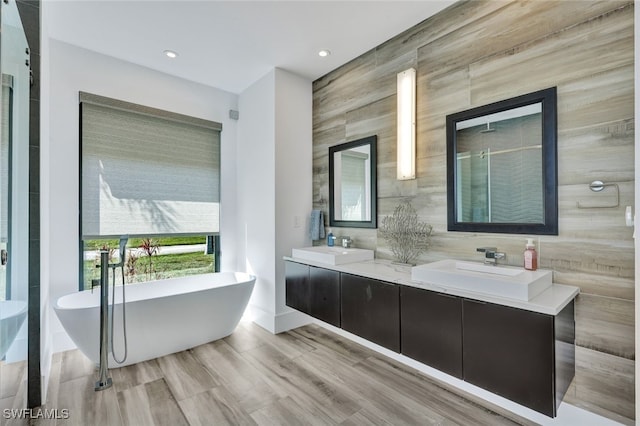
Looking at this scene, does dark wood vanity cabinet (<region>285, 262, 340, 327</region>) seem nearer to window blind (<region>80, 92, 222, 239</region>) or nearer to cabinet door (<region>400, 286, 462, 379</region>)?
cabinet door (<region>400, 286, 462, 379</region>)

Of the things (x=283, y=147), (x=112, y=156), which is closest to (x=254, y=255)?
(x=283, y=147)

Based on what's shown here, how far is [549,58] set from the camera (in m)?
1.77

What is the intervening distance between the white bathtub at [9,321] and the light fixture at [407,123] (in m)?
2.52

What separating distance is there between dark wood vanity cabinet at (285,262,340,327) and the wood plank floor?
0.39 meters

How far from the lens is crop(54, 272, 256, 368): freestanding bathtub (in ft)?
7.34

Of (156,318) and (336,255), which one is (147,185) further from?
(336,255)

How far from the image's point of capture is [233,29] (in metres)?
2.49

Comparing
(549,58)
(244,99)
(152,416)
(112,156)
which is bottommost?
(152,416)

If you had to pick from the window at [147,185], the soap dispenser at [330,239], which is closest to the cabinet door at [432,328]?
the soap dispenser at [330,239]

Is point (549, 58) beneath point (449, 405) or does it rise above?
above

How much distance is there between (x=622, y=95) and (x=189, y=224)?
3.68 meters

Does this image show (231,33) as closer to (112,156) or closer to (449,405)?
(112,156)

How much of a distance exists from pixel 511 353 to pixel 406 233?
3.82 ft

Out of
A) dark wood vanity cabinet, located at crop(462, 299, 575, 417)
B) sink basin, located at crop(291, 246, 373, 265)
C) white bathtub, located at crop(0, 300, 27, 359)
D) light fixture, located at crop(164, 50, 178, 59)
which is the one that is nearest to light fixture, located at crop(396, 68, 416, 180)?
sink basin, located at crop(291, 246, 373, 265)
